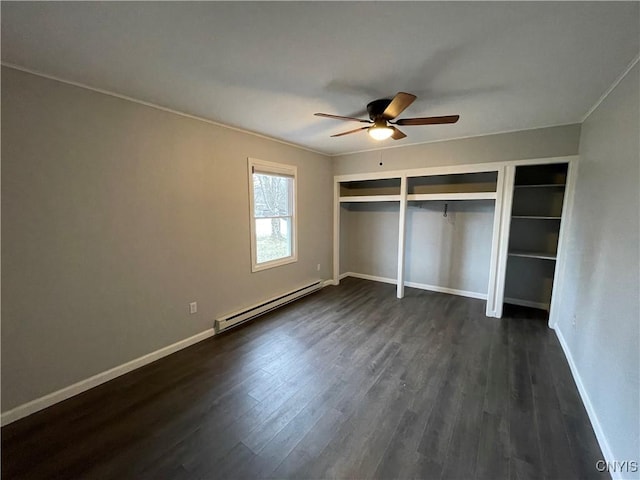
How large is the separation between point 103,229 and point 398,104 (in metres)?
2.60

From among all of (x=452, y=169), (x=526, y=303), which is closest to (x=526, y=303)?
(x=526, y=303)

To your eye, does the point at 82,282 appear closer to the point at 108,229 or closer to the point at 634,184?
the point at 108,229

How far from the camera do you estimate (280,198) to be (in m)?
3.98

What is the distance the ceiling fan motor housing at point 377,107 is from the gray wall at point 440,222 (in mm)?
1870

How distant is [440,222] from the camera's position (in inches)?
176

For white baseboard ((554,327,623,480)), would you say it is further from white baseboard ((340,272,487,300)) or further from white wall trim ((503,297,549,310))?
white baseboard ((340,272,487,300))

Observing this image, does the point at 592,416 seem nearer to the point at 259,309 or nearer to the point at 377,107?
the point at 377,107

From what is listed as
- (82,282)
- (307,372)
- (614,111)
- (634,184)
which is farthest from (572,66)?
(82,282)

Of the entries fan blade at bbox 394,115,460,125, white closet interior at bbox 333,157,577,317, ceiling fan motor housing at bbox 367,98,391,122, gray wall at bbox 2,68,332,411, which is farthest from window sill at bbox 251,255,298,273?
fan blade at bbox 394,115,460,125

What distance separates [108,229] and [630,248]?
3.70 metres

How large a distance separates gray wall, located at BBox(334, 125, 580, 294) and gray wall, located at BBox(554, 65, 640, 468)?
2.22 feet

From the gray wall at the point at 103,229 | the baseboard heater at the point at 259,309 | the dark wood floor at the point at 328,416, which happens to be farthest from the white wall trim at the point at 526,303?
the gray wall at the point at 103,229

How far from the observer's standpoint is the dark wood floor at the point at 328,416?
1.54 m

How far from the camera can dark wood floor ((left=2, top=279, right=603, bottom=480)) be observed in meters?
1.54
